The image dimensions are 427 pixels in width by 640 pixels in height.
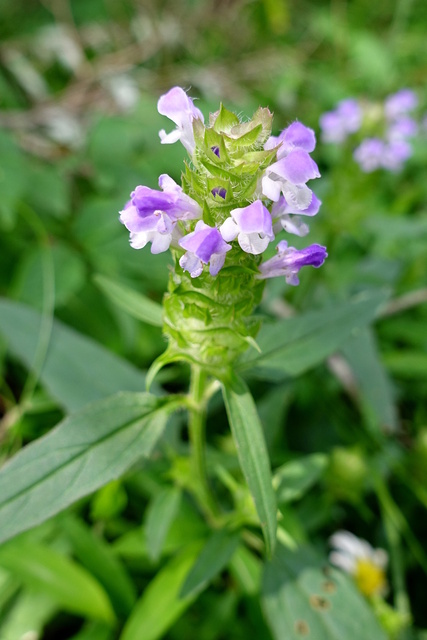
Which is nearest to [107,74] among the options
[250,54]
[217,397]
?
[250,54]

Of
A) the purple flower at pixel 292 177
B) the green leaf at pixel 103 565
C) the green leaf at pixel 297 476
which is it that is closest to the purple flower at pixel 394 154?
the green leaf at pixel 297 476

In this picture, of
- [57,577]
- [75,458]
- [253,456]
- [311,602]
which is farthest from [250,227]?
[57,577]

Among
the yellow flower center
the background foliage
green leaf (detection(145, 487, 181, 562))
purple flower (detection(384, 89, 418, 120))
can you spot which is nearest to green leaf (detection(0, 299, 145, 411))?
the background foliage

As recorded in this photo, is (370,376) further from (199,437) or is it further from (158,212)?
(158,212)

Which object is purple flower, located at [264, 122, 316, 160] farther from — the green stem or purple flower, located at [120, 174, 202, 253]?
the green stem

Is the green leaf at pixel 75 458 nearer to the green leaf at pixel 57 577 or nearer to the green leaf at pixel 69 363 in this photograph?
the green leaf at pixel 69 363
